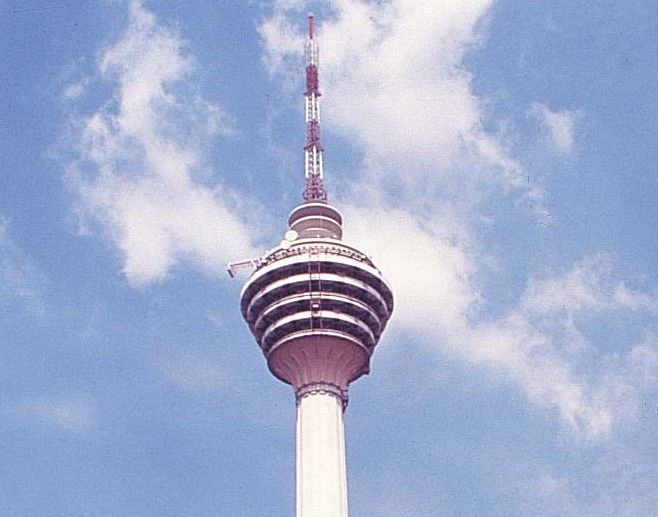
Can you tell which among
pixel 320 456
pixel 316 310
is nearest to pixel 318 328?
pixel 316 310

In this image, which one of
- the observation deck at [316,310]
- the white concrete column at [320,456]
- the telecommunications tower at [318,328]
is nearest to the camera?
the white concrete column at [320,456]

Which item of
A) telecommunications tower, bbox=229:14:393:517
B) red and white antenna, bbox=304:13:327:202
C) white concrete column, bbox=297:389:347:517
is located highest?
red and white antenna, bbox=304:13:327:202

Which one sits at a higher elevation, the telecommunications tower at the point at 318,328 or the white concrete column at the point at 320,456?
the telecommunications tower at the point at 318,328

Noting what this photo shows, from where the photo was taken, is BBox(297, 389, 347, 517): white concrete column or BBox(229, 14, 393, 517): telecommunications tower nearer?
BBox(297, 389, 347, 517): white concrete column

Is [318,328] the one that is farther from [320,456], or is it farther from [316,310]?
[320,456]

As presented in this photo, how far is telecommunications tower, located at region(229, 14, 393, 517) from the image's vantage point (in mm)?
113000

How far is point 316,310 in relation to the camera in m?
116

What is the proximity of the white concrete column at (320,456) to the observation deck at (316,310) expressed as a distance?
8.16 feet

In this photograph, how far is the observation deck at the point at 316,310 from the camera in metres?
116

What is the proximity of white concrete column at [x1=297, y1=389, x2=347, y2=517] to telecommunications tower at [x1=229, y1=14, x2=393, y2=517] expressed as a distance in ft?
0.33

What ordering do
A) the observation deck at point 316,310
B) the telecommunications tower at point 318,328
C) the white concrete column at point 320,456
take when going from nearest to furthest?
the white concrete column at point 320,456 < the telecommunications tower at point 318,328 < the observation deck at point 316,310

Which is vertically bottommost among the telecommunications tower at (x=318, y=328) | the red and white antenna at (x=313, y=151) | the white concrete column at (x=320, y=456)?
the white concrete column at (x=320, y=456)

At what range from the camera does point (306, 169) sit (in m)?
131

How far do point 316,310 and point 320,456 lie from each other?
15.0 meters
